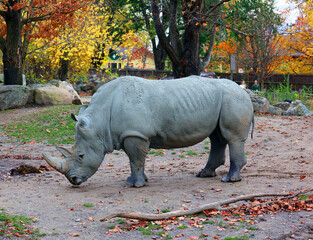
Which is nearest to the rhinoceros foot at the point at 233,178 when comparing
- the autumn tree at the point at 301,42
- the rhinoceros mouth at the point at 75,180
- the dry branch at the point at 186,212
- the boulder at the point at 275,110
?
the dry branch at the point at 186,212

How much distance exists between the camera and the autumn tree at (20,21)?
57.9 ft

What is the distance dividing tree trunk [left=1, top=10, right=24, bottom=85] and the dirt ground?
7.76 meters

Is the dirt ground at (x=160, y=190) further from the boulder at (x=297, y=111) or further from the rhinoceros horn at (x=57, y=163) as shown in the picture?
the boulder at (x=297, y=111)

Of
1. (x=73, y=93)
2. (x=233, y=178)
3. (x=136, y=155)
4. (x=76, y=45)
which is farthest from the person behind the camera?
(x=76, y=45)

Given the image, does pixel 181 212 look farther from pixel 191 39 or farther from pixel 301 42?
pixel 301 42

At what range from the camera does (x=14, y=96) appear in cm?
1897

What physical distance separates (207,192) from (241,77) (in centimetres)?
2626


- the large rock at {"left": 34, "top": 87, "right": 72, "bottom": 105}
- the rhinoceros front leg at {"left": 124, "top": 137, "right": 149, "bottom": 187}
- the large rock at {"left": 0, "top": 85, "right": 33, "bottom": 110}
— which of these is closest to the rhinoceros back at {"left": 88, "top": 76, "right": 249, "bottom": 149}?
the rhinoceros front leg at {"left": 124, "top": 137, "right": 149, "bottom": 187}

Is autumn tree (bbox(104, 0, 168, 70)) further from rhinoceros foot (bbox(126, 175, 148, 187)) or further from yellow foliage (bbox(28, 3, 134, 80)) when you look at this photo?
rhinoceros foot (bbox(126, 175, 148, 187))

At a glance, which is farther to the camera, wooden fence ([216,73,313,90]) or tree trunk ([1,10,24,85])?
wooden fence ([216,73,313,90])

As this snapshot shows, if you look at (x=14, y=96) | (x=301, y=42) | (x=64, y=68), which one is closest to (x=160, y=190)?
(x=14, y=96)

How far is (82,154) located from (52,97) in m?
11.8

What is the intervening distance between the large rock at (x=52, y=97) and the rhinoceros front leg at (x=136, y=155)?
38.1 ft

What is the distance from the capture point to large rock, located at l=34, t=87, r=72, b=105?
1895 cm
